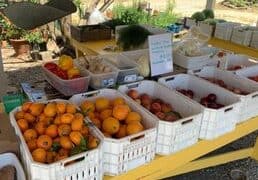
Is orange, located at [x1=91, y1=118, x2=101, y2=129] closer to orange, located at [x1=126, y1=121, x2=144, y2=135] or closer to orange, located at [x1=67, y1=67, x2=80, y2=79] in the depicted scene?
orange, located at [x1=126, y1=121, x2=144, y2=135]

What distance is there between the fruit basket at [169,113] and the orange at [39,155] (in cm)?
41

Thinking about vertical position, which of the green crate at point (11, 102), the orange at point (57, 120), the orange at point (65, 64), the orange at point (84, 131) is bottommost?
the green crate at point (11, 102)

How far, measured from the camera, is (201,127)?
1.28 meters

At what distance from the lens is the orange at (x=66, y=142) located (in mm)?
960

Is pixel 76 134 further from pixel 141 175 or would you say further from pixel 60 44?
pixel 60 44

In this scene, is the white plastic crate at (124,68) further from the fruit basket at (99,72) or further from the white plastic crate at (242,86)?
the white plastic crate at (242,86)

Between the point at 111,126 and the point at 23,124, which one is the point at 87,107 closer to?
the point at 111,126

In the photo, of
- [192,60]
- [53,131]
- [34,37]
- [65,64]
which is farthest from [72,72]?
[34,37]

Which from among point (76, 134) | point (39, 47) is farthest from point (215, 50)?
point (39, 47)

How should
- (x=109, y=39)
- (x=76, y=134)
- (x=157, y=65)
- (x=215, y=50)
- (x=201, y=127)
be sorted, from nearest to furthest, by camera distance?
(x=76, y=134)
(x=201, y=127)
(x=157, y=65)
(x=215, y=50)
(x=109, y=39)

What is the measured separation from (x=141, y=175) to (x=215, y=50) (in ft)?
4.07

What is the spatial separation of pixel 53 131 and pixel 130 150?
27cm

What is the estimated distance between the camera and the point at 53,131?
1.01 m

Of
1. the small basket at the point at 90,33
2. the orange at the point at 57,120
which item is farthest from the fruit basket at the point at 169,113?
the small basket at the point at 90,33
